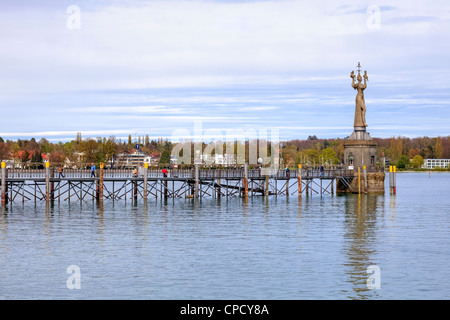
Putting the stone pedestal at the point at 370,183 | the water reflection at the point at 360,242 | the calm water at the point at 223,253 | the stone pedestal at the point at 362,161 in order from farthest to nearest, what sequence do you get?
the stone pedestal at the point at 370,183 < the stone pedestal at the point at 362,161 < the water reflection at the point at 360,242 < the calm water at the point at 223,253

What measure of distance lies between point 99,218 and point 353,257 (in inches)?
Answer: 885

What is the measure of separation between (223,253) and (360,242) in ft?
28.3

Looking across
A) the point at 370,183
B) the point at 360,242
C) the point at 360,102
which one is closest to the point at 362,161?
the point at 370,183

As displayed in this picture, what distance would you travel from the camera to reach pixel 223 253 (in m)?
34.0

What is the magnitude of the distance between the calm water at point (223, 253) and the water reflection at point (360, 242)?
7cm

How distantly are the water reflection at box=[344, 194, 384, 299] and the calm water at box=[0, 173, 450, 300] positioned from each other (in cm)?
7

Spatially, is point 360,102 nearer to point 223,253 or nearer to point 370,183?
point 370,183

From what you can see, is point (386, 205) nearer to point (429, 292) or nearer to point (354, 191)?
point (354, 191)

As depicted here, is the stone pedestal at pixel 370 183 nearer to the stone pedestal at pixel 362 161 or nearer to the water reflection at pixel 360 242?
the stone pedestal at pixel 362 161

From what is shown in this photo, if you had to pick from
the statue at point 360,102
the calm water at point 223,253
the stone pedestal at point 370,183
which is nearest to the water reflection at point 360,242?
the calm water at point 223,253

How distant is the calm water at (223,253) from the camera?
26.3 metres

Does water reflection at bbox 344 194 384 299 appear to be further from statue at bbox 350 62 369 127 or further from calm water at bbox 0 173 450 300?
statue at bbox 350 62 369 127
